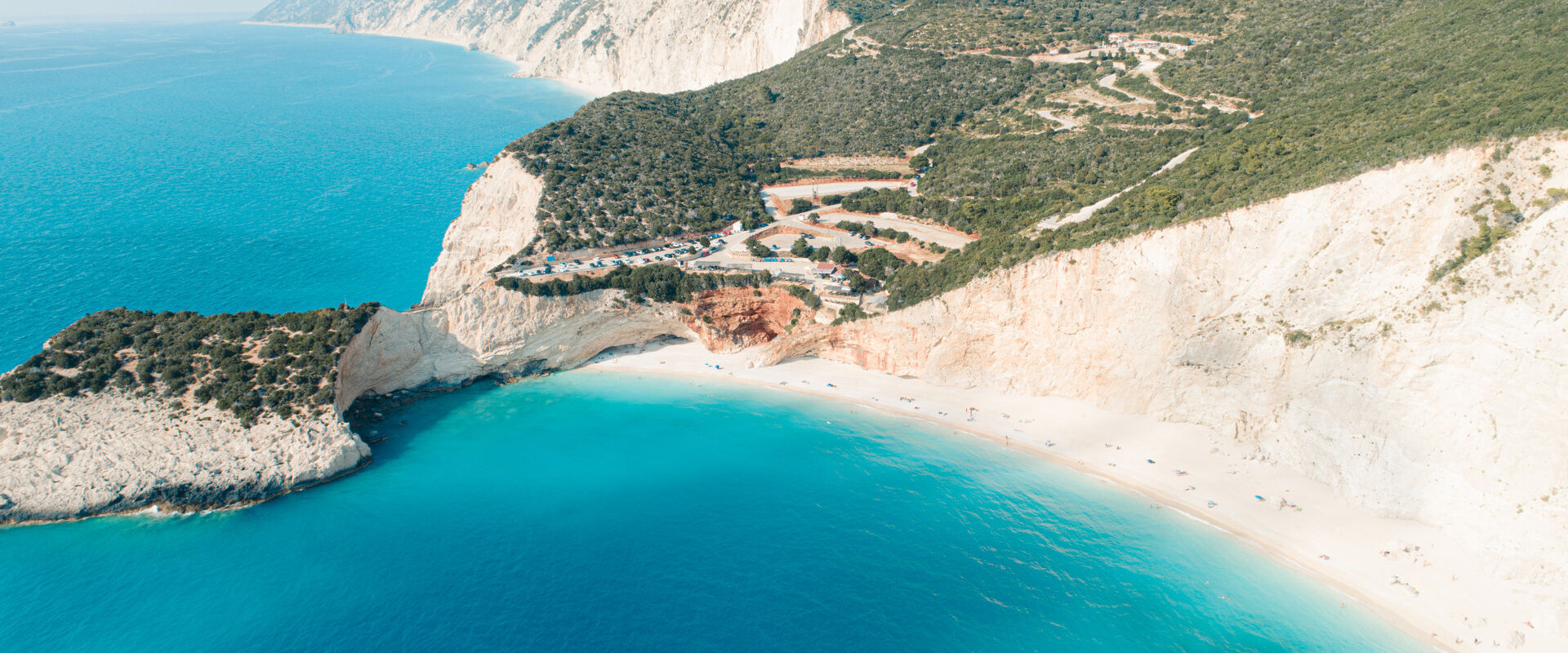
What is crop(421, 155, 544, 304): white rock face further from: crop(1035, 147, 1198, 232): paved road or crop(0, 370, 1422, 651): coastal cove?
crop(1035, 147, 1198, 232): paved road

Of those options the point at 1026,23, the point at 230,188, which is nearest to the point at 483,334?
the point at 230,188

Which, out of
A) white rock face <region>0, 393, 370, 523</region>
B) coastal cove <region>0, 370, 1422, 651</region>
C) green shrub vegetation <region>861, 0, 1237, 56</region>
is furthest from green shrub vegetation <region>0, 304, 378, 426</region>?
green shrub vegetation <region>861, 0, 1237, 56</region>

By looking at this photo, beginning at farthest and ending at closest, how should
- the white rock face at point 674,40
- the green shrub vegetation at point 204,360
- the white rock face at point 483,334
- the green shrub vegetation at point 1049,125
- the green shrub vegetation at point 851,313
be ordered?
1. the white rock face at point 674,40
2. the green shrub vegetation at point 851,313
3. the white rock face at point 483,334
4. the green shrub vegetation at point 204,360
5. the green shrub vegetation at point 1049,125

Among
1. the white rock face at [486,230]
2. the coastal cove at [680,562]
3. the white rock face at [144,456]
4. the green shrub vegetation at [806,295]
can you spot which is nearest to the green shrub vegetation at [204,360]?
the white rock face at [144,456]

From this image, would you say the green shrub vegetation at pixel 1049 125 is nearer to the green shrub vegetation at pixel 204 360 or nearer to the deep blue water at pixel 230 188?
the green shrub vegetation at pixel 204 360

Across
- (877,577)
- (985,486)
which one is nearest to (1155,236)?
(985,486)
